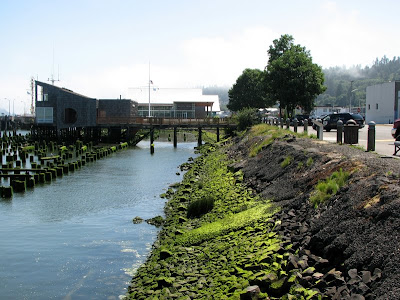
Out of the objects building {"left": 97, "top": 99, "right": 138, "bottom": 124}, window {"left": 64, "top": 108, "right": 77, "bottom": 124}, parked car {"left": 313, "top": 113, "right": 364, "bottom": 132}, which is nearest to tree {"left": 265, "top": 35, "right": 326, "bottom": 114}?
parked car {"left": 313, "top": 113, "right": 364, "bottom": 132}

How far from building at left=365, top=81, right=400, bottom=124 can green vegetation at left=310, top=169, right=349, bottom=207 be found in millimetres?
62146

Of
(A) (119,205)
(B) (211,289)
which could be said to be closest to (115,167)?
(A) (119,205)

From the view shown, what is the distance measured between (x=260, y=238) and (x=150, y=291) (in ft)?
10.8

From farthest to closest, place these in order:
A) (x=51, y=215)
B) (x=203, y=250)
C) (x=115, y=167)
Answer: (x=115, y=167), (x=51, y=215), (x=203, y=250)

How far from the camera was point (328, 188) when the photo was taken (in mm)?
13219

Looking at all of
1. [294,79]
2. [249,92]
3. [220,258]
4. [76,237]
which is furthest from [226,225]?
[249,92]

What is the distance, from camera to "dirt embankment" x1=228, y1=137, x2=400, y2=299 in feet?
27.3

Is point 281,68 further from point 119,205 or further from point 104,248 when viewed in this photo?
point 104,248

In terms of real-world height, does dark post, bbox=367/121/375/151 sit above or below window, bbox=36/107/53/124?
below

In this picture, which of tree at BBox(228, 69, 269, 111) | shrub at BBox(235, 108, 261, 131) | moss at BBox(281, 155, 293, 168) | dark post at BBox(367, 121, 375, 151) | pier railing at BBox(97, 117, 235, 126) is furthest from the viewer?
tree at BBox(228, 69, 269, 111)

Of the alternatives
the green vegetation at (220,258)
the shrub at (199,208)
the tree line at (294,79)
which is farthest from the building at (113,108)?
the green vegetation at (220,258)

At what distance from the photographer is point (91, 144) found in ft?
207

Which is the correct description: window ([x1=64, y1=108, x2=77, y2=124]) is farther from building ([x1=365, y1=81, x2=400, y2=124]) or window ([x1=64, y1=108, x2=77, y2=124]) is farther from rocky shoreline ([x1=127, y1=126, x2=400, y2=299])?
rocky shoreline ([x1=127, y1=126, x2=400, y2=299])

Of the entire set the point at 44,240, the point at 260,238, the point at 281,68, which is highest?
the point at 281,68
